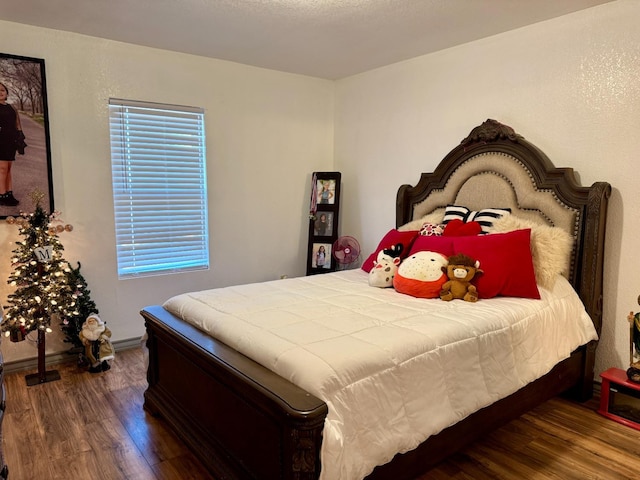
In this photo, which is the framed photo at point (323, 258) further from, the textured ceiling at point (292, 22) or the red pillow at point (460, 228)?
the textured ceiling at point (292, 22)

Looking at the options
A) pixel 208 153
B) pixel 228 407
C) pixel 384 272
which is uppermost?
pixel 208 153

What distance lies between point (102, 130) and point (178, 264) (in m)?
1.29

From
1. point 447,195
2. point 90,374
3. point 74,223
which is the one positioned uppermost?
point 447,195

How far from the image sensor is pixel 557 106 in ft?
9.78

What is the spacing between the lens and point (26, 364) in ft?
10.8

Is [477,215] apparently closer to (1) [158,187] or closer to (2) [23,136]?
(1) [158,187]

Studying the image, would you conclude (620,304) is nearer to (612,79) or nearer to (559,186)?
A: (559,186)

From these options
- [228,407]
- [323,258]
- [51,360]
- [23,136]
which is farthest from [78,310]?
[323,258]

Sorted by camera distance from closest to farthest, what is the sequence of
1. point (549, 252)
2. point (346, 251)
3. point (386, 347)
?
point (386, 347)
point (549, 252)
point (346, 251)

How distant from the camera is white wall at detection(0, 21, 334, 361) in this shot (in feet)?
10.9

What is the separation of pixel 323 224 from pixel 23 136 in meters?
2.65

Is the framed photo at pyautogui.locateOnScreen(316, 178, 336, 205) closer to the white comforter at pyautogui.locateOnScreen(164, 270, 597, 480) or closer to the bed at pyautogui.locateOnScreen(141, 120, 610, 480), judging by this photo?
the bed at pyautogui.locateOnScreen(141, 120, 610, 480)

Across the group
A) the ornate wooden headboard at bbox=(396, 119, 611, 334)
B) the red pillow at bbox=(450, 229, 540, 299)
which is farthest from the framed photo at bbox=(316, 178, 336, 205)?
the red pillow at bbox=(450, 229, 540, 299)

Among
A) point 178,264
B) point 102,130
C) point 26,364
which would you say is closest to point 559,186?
point 178,264
